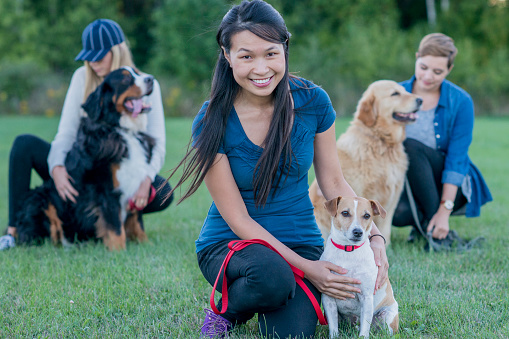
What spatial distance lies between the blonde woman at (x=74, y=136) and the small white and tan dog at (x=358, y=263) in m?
2.27

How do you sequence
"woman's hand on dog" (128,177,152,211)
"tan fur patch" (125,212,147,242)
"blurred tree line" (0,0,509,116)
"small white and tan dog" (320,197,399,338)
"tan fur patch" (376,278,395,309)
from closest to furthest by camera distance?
"small white and tan dog" (320,197,399,338)
"tan fur patch" (376,278,395,309)
"woman's hand on dog" (128,177,152,211)
"tan fur patch" (125,212,147,242)
"blurred tree line" (0,0,509,116)

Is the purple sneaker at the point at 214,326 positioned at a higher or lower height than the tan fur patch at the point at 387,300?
lower

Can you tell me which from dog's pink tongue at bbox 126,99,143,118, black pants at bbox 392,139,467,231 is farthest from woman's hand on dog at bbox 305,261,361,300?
dog's pink tongue at bbox 126,99,143,118

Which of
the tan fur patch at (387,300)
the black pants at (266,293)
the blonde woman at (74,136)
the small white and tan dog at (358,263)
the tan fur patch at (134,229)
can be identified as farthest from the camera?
the tan fur patch at (134,229)

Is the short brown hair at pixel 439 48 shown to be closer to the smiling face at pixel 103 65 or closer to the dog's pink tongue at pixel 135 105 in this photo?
the dog's pink tongue at pixel 135 105

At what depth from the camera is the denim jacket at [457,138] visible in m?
4.44

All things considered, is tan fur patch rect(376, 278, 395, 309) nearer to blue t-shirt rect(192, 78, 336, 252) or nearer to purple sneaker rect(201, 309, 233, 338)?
blue t-shirt rect(192, 78, 336, 252)

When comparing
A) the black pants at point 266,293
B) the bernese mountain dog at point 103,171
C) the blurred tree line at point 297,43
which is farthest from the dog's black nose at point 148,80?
the blurred tree line at point 297,43

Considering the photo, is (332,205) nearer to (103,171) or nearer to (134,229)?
(103,171)

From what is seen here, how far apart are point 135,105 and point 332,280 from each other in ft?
8.16

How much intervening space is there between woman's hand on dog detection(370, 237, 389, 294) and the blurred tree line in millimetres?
18450

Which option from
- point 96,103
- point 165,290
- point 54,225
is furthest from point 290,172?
point 54,225

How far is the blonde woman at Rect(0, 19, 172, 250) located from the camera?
4410mm

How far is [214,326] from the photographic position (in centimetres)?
267
